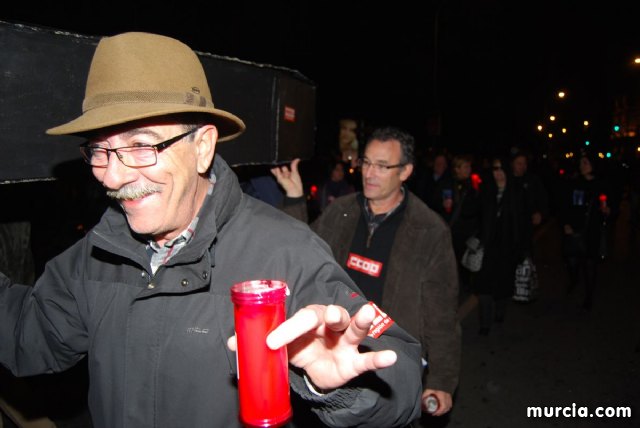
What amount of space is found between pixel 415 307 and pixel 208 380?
1.72 metres

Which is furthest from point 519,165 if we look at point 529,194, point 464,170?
point 464,170

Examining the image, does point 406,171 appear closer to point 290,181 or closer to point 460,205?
point 290,181

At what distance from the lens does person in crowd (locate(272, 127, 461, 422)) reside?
3.01 meters

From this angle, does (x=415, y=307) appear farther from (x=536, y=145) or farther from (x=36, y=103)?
(x=536, y=145)

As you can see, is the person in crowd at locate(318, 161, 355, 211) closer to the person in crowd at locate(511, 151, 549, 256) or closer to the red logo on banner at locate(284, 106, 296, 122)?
the person in crowd at locate(511, 151, 549, 256)

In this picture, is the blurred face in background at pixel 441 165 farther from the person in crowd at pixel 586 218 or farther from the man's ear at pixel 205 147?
the man's ear at pixel 205 147

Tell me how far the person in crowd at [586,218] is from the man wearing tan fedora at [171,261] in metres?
6.08

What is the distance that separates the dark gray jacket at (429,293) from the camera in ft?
9.77

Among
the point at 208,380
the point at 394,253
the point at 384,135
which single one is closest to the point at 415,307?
the point at 394,253

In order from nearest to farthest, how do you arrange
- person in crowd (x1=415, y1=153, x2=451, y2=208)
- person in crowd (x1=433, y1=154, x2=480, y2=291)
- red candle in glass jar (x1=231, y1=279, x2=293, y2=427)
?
1. red candle in glass jar (x1=231, y1=279, x2=293, y2=427)
2. person in crowd (x1=433, y1=154, x2=480, y2=291)
3. person in crowd (x1=415, y1=153, x2=451, y2=208)

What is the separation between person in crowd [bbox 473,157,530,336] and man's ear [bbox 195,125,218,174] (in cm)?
477

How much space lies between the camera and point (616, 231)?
1339 centimetres

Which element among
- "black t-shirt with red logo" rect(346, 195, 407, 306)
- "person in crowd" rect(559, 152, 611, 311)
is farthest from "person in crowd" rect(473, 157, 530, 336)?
"black t-shirt with red logo" rect(346, 195, 407, 306)

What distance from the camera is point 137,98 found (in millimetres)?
1685
